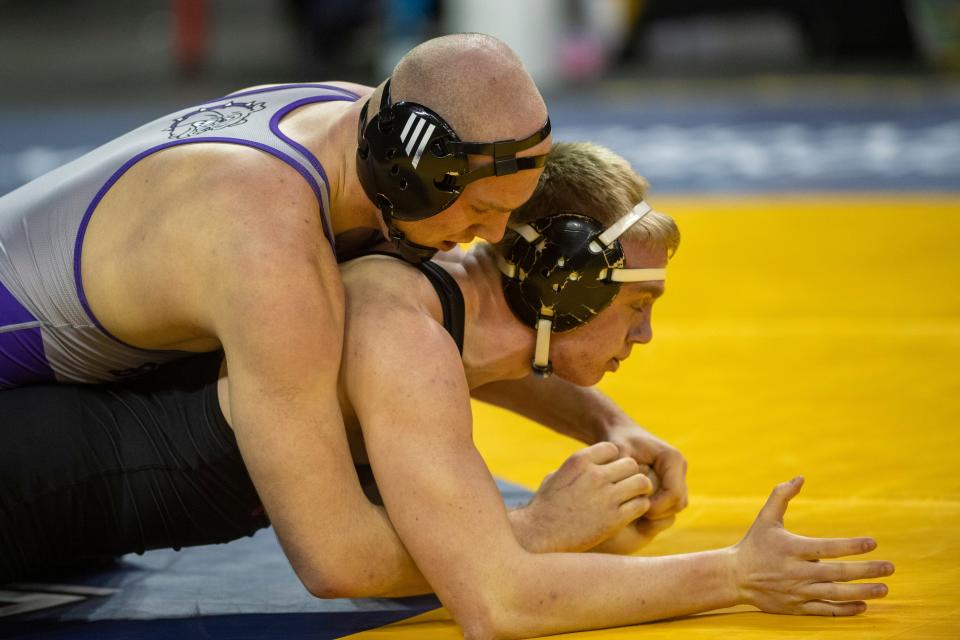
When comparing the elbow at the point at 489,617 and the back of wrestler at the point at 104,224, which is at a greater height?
the back of wrestler at the point at 104,224

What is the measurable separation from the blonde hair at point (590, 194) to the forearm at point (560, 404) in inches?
23.4

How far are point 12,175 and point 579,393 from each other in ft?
21.3

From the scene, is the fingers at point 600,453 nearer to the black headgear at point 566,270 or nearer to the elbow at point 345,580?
the black headgear at point 566,270

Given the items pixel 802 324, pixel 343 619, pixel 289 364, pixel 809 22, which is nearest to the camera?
pixel 289 364

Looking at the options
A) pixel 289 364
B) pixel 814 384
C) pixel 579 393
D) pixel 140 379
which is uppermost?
pixel 289 364

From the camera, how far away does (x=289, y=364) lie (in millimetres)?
2688

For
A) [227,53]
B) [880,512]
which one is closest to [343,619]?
[880,512]

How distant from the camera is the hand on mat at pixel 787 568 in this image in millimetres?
2801

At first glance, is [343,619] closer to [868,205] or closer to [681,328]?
[681,328]

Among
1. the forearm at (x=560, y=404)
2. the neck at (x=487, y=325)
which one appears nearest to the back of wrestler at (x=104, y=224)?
the neck at (x=487, y=325)

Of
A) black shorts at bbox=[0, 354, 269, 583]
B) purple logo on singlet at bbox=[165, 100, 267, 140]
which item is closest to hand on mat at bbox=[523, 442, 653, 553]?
black shorts at bbox=[0, 354, 269, 583]

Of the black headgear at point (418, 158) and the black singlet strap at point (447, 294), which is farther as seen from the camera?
the black singlet strap at point (447, 294)

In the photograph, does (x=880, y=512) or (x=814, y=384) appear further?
(x=814, y=384)

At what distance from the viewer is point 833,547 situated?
278cm
